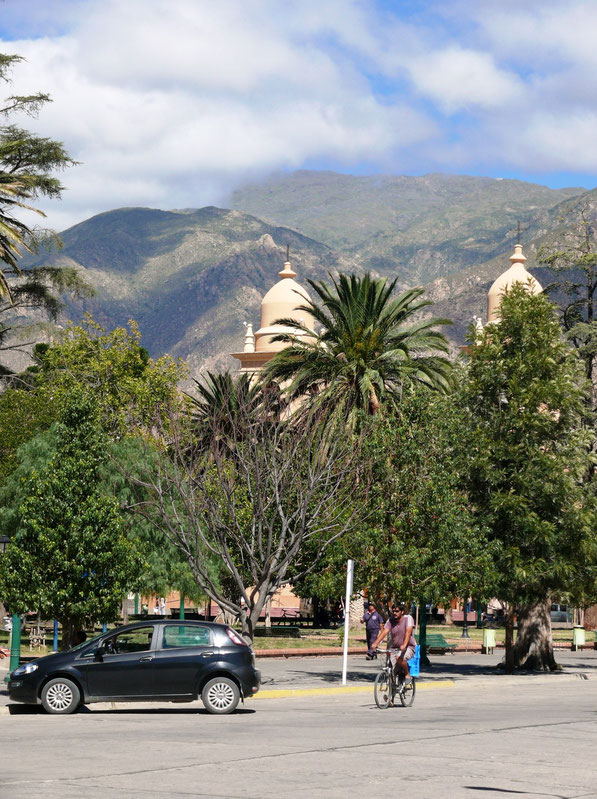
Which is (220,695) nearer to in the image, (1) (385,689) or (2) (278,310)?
(1) (385,689)

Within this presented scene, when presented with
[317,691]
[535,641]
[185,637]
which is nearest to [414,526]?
[317,691]

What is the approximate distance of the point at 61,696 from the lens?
18.5m

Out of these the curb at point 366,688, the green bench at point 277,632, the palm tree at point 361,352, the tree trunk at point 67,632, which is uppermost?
the palm tree at point 361,352

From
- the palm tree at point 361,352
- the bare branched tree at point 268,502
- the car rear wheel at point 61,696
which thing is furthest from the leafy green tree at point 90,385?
the car rear wheel at point 61,696

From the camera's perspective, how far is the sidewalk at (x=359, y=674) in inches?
944

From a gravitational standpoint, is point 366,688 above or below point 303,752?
below

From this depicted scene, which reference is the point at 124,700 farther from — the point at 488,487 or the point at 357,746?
the point at 488,487

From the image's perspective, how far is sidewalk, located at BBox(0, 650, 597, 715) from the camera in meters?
24.0

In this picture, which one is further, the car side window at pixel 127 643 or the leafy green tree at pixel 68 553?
the leafy green tree at pixel 68 553

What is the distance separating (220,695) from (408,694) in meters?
3.69

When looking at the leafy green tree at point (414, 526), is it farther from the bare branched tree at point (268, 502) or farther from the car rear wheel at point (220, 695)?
the car rear wheel at point (220, 695)

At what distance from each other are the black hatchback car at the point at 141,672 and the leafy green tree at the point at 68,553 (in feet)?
15.1

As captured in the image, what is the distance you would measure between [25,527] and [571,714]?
10714mm

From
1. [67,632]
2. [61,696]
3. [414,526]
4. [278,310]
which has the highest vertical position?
[278,310]
